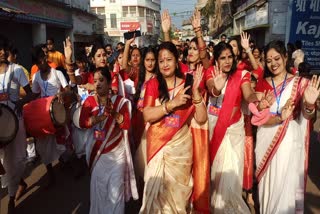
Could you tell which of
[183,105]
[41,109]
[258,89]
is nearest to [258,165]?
[258,89]

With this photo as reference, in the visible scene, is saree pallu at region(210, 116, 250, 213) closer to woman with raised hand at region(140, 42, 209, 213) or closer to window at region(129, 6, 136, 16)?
woman with raised hand at region(140, 42, 209, 213)

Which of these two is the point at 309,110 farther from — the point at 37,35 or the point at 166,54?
the point at 37,35

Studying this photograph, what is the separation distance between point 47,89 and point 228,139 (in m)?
2.77

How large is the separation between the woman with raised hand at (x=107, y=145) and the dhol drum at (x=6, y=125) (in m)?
0.72

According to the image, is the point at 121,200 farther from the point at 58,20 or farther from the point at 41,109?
the point at 58,20

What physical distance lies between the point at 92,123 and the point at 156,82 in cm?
71

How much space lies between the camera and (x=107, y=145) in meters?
3.54

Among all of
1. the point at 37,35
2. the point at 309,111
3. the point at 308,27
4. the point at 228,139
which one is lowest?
the point at 228,139

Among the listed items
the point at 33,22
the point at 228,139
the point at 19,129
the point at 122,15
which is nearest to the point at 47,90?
the point at 19,129

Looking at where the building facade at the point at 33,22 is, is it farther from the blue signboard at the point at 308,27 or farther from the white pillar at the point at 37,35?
the blue signboard at the point at 308,27

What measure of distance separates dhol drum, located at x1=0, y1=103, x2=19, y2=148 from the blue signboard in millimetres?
9619

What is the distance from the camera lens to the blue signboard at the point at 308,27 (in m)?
11.0

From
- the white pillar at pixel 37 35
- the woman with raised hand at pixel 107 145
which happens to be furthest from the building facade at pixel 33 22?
the woman with raised hand at pixel 107 145

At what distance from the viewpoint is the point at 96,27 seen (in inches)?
1586
